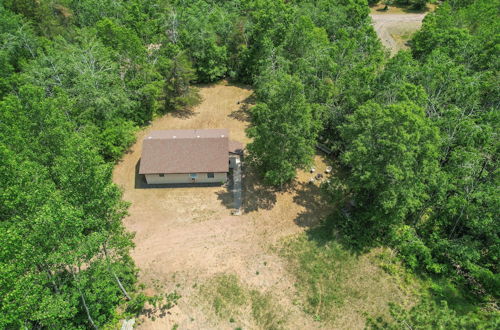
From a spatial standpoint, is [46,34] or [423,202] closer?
[423,202]

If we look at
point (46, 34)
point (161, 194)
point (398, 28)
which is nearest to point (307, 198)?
point (161, 194)

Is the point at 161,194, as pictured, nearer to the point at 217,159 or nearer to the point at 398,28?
the point at 217,159

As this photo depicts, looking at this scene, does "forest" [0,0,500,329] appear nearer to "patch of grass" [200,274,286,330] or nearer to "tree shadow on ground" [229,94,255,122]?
"tree shadow on ground" [229,94,255,122]

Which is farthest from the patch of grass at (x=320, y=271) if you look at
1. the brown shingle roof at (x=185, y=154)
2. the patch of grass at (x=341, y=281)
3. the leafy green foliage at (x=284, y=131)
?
the brown shingle roof at (x=185, y=154)

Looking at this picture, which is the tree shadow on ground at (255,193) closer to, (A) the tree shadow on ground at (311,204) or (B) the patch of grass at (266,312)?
(A) the tree shadow on ground at (311,204)

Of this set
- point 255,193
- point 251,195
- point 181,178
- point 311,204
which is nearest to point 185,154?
point 181,178
